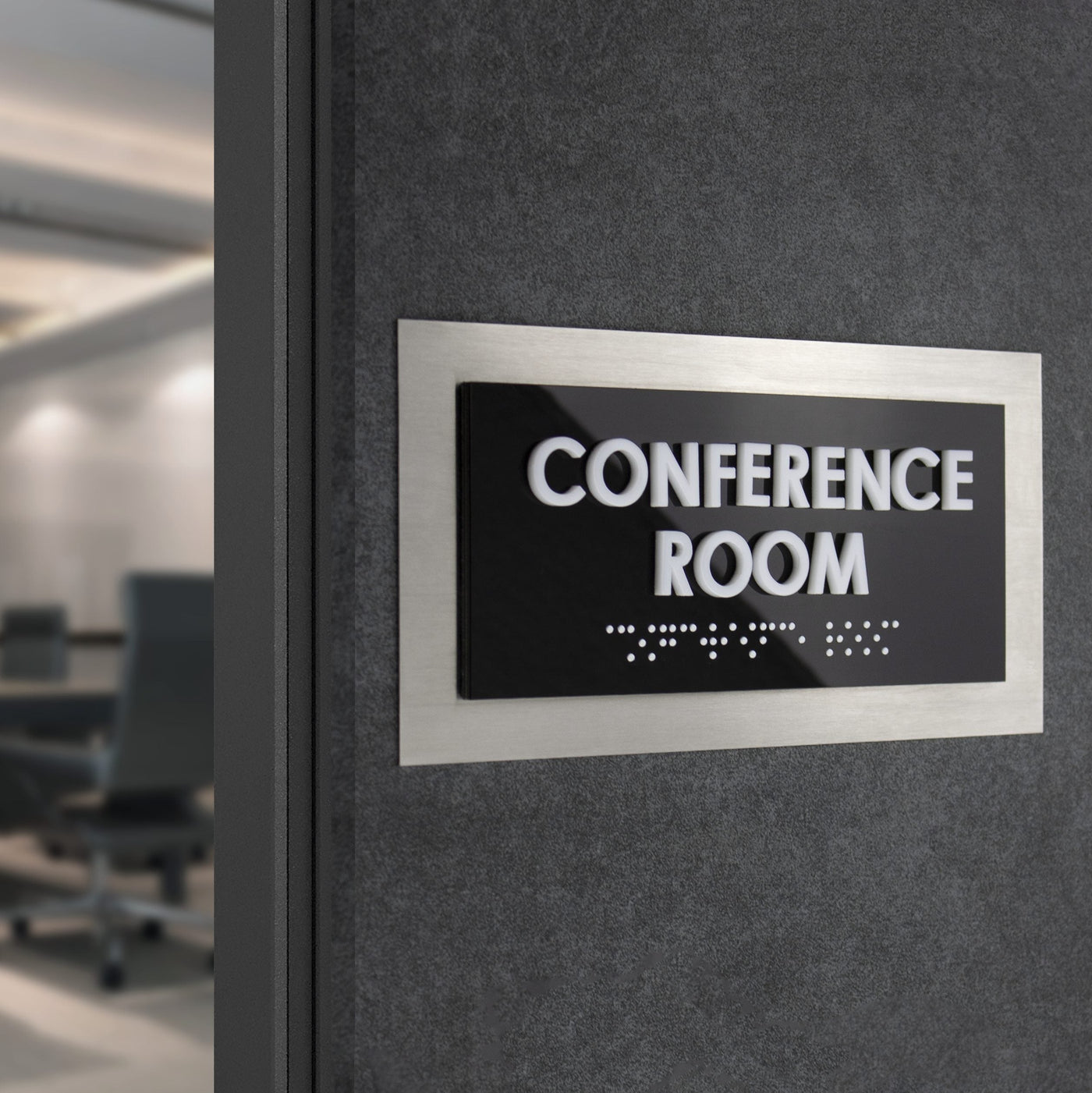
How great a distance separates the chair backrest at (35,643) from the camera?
1482 mm

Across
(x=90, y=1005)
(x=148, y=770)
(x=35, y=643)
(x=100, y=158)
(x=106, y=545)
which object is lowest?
(x=90, y=1005)

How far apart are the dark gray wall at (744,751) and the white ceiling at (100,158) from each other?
22cm

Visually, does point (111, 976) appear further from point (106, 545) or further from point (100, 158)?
point (100, 158)

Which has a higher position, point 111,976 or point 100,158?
point 100,158

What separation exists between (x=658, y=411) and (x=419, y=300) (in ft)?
1.09

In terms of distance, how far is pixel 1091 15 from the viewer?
79.1 inches

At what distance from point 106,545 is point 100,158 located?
46 cm

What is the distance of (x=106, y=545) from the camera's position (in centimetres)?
154

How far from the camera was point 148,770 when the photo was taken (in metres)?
1.58

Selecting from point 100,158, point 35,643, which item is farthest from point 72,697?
point 100,158

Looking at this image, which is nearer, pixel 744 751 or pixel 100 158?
pixel 100 158

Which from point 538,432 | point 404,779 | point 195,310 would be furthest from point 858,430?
point 195,310

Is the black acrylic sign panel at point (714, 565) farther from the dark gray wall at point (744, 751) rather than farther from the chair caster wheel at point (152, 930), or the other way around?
the chair caster wheel at point (152, 930)

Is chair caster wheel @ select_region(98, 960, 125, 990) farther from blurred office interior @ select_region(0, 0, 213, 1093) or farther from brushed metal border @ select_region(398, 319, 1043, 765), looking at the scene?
brushed metal border @ select_region(398, 319, 1043, 765)
